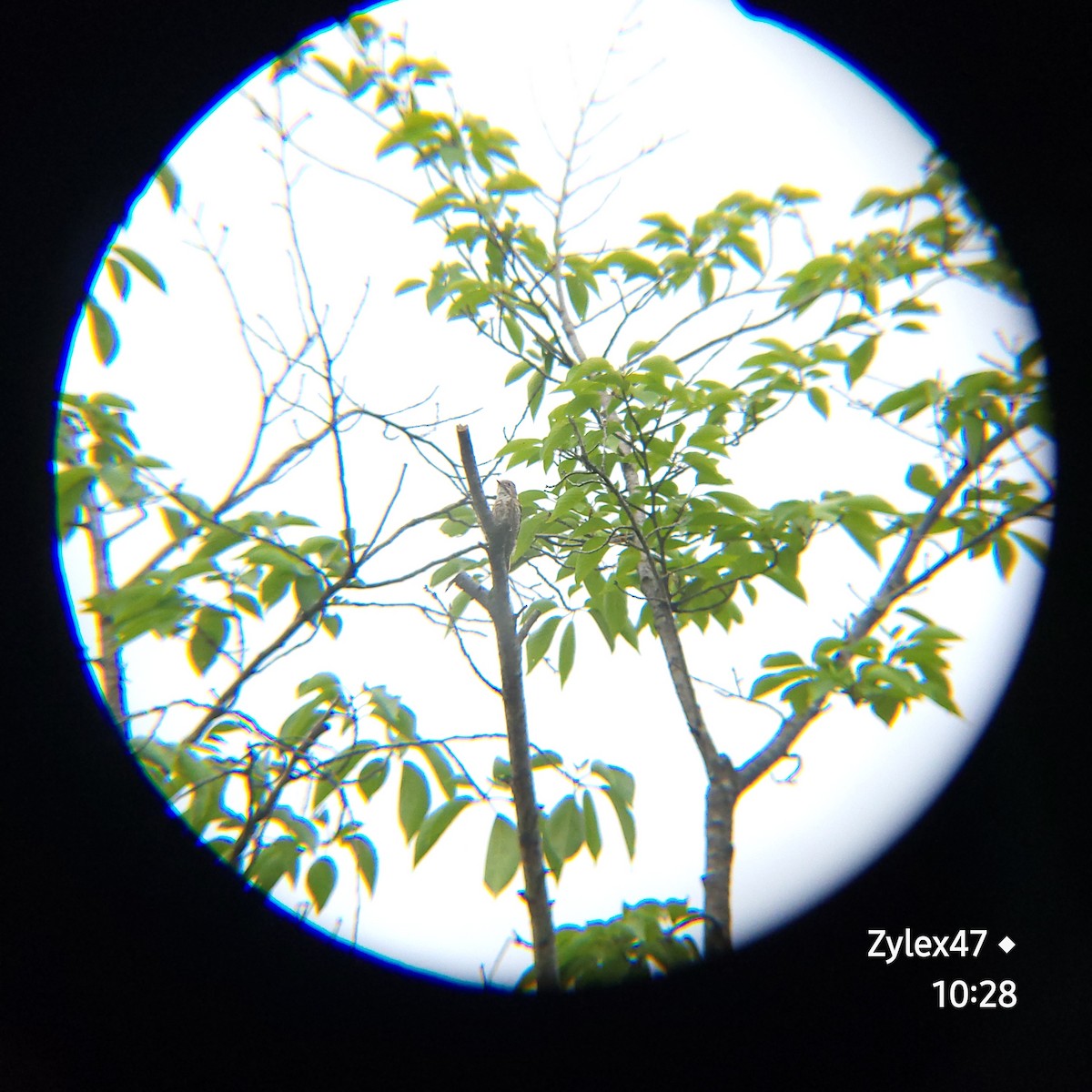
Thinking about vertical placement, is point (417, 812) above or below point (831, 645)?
below

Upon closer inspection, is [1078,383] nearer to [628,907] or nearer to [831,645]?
[831,645]

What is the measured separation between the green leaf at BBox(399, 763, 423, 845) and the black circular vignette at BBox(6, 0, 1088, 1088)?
0.18 meters

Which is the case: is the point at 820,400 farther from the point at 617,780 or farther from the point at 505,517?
the point at 617,780

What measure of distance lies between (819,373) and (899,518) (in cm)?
25

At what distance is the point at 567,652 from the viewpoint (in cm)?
86

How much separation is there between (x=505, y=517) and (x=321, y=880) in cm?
52

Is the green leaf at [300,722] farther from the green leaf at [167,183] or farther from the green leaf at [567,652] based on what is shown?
the green leaf at [167,183]

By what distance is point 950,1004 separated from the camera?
2.22 ft

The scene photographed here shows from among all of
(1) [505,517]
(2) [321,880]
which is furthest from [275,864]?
(1) [505,517]

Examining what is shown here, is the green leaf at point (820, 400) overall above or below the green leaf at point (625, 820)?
above

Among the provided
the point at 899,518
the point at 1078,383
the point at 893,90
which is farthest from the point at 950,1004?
the point at 893,90

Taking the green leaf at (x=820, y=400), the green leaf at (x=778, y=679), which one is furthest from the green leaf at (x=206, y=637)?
the green leaf at (x=820, y=400)

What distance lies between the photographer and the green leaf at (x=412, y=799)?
28.9 inches

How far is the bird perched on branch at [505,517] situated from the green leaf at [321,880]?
455 mm
